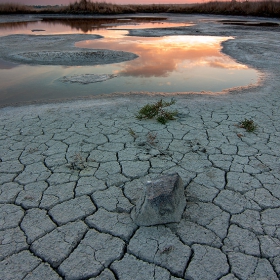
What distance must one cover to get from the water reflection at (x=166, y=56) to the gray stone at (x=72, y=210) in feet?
17.1

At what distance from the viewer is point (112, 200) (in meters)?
2.51

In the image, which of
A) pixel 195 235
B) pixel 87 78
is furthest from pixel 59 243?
pixel 87 78

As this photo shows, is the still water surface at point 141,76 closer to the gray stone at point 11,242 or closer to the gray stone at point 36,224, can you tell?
the gray stone at point 36,224

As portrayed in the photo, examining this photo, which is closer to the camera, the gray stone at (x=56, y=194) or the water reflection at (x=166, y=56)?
the gray stone at (x=56, y=194)

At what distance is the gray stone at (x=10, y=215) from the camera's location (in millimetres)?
2238

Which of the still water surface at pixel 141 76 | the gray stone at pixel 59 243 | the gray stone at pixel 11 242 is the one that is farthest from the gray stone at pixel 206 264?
the still water surface at pixel 141 76

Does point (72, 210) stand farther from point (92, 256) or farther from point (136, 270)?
point (136, 270)

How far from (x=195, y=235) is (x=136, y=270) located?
1.83 ft

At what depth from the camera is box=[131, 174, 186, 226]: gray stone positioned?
2133 mm

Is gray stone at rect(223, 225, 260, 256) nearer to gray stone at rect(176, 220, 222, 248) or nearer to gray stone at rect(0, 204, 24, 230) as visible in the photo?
gray stone at rect(176, 220, 222, 248)

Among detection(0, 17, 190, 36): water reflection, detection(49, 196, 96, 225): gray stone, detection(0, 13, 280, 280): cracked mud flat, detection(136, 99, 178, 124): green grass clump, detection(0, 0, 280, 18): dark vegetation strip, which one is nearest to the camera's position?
detection(0, 13, 280, 280): cracked mud flat

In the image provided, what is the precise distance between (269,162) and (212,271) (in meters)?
1.74

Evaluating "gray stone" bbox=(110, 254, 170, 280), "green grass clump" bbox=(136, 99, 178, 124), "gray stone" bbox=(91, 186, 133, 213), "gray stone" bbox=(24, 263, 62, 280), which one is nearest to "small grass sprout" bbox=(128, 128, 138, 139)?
"green grass clump" bbox=(136, 99, 178, 124)

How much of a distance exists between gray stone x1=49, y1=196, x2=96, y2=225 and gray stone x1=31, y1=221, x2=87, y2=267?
0.27 ft
